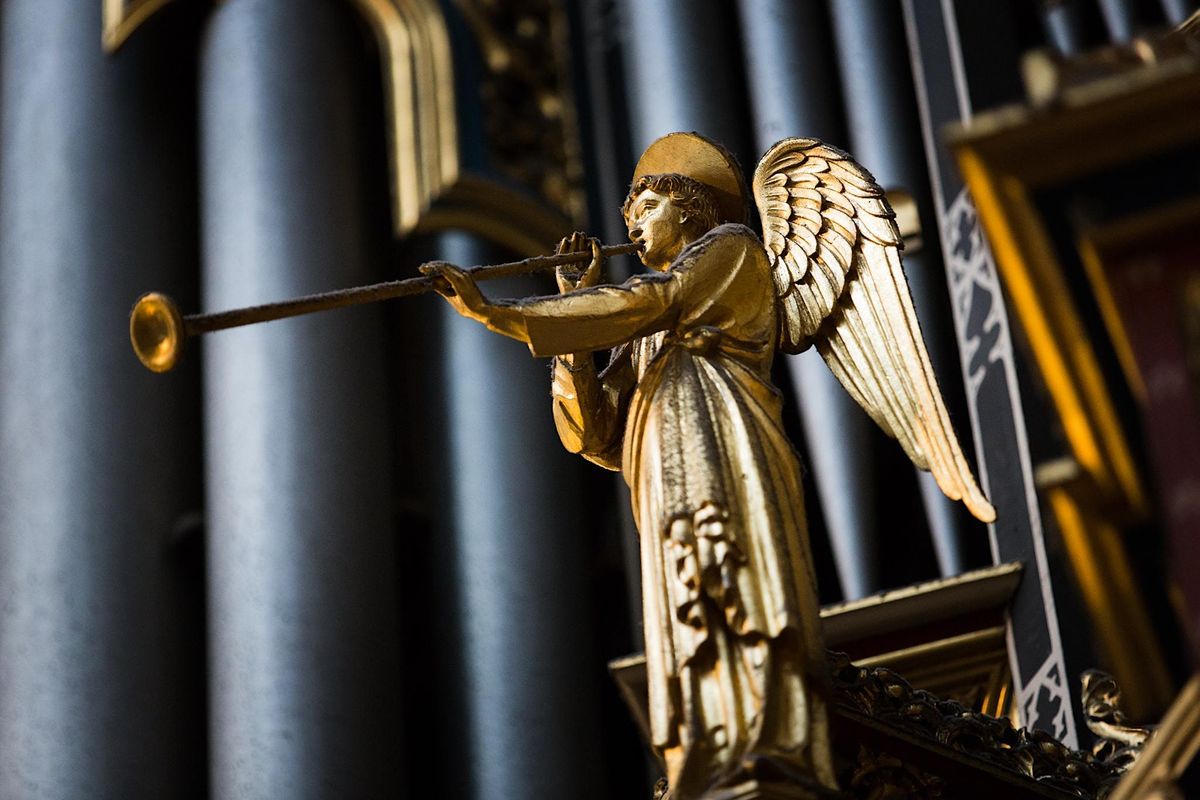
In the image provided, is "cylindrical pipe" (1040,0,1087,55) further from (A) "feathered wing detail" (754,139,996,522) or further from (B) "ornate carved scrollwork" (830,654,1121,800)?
(B) "ornate carved scrollwork" (830,654,1121,800)

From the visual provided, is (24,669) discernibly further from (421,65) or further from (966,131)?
(966,131)

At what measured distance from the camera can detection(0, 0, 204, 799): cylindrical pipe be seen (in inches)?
156

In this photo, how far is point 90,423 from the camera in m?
4.27

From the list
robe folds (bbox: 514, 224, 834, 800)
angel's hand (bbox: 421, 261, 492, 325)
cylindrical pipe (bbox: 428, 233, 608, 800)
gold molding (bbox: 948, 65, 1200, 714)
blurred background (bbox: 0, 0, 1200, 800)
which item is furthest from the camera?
cylindrical pipe (bbox: 428, 233, 608, 800)

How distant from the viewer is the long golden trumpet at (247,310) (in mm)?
2572

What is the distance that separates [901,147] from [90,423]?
1.64 meters

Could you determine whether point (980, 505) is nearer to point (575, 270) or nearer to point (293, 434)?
point (575, 270)

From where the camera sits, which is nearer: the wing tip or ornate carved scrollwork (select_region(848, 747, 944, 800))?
ornate carved scrollwork (select_region(848, 747, 944, 800))

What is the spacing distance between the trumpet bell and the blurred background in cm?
133

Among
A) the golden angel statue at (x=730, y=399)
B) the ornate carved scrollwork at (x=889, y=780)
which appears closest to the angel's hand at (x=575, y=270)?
the golden angel statue at (x=730, y=399)

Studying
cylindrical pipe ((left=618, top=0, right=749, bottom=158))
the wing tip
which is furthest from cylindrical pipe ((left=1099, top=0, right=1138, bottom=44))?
the wing tip

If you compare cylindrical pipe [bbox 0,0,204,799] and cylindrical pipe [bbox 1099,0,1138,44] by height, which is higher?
cylindrical pipe [bbox 1099,0,1138,44]

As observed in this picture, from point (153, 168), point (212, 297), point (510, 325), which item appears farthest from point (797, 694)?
point (153, 168)

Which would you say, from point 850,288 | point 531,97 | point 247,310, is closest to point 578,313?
point 247,310
